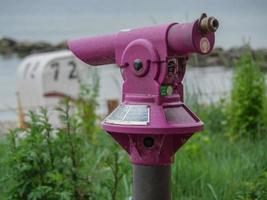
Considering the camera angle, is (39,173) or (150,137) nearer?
(150,137)

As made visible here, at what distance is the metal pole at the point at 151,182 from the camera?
7.69 ft

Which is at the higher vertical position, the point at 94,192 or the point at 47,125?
the point at 47,125

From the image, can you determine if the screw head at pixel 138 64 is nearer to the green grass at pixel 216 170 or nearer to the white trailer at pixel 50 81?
the green grass at pixel 216 170

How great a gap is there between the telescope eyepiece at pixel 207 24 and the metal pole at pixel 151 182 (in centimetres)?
50

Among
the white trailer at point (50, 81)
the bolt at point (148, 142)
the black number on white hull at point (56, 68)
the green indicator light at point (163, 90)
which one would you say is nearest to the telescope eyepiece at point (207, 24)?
the green indicator light at point (163, 90)

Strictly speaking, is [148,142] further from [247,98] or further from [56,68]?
[56,68]

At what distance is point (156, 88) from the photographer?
2240 mm

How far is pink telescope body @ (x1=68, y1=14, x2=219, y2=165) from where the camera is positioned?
220 cm

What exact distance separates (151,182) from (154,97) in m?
0.30

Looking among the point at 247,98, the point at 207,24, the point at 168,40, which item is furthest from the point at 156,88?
the point at 247,98

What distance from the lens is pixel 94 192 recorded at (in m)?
3.24

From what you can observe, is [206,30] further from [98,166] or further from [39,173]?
[98,166]

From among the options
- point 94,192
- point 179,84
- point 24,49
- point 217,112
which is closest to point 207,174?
point 94,192

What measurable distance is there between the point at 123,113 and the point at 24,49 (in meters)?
31.6
